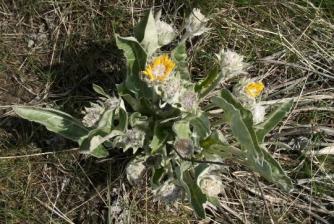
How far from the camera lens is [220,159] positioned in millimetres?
2369

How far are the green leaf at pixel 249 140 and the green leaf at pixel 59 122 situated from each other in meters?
0.61

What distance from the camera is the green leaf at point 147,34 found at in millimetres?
2186

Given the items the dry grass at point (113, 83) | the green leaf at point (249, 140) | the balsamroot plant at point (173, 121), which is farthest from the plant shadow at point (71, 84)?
the green leaf at point (249, 140)

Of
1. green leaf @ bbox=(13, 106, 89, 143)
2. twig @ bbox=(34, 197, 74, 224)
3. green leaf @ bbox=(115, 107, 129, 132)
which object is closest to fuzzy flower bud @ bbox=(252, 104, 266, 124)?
green leaf @ bbox=(115, 107, 129, 132)

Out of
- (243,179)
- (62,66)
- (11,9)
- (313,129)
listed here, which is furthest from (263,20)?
(11,9)

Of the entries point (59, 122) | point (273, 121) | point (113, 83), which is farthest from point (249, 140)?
point (113, 83)

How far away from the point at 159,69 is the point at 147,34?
0.66 feet

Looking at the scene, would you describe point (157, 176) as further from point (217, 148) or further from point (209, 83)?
point (209, 83)

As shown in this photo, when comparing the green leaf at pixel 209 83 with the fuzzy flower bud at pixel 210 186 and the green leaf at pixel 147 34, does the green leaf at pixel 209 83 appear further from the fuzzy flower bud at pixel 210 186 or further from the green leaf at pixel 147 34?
the fuzzy flower bud at pixel 210 186

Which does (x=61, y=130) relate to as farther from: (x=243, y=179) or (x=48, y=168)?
(x=243, y=179)

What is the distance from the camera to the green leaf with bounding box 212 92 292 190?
1.96 metres

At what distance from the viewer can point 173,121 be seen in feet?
7.51

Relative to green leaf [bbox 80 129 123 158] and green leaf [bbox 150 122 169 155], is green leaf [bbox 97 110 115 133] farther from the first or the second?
green leaf [bbox 150 122 169 155]

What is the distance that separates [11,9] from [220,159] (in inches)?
49.4
